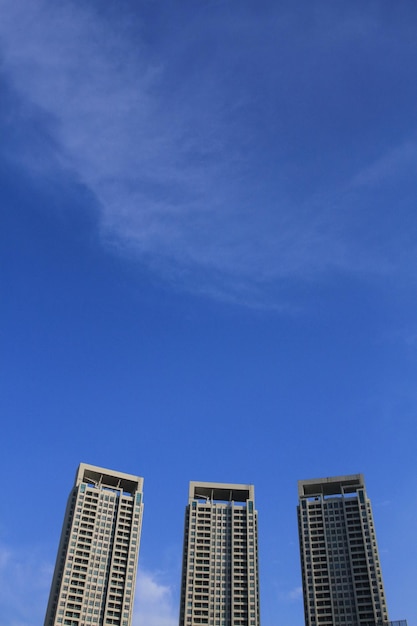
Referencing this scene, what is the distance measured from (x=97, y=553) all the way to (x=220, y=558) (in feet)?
104

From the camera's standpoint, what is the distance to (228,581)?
489 ft

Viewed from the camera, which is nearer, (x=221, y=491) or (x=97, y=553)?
(x=97, y=553)

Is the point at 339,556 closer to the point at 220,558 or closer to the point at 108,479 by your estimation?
the point at 220,558

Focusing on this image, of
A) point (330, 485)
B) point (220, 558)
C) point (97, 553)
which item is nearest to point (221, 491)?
point (220, 558)

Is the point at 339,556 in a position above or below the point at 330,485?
below

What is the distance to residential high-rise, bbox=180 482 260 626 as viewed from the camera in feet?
473

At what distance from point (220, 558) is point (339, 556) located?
100.0 ft

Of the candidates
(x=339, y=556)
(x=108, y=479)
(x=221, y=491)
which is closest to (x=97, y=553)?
(x=108, y=479)

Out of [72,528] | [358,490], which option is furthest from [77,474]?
[358,490]

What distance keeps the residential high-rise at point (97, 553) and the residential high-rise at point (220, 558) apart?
580 inches

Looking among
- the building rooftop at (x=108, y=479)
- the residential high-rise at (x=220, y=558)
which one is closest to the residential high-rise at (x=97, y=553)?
the building rooftop at (x=108, y=479)

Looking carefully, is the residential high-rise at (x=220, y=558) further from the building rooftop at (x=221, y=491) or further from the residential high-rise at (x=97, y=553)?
the residential high-rise at (x=97, y=553)

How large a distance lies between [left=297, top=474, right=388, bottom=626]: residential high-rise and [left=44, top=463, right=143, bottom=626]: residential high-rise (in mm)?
45371

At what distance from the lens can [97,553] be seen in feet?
496
